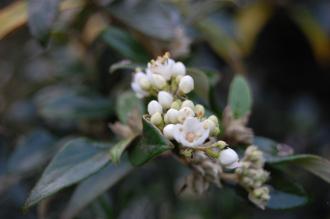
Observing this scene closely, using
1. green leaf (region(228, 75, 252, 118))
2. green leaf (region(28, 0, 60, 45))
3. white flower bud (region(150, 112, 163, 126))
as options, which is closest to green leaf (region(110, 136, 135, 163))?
white flower bud (region(150, 112, 163, 126))

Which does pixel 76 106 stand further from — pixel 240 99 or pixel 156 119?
pixel 156 119

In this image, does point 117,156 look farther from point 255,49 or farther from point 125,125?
point 255,49

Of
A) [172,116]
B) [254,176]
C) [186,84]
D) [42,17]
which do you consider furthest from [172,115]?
[42,17]

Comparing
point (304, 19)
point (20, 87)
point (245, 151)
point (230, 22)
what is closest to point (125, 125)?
point (245, 151)

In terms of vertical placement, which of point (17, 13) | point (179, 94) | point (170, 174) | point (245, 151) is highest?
point (17, 13)

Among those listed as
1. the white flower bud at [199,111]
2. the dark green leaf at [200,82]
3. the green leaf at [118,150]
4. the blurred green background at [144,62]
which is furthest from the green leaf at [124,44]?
the white flower bud at [199,111]

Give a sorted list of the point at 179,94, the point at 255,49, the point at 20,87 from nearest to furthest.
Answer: the point at 179,94
the point at 20,87
the point at 255,49
